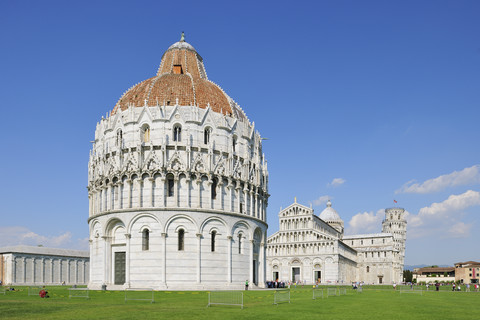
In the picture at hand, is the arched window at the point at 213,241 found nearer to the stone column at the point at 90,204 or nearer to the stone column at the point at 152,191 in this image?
the stone column at the point at 152,191

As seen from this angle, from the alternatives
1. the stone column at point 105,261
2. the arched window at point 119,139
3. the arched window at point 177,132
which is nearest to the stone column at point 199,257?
the stone column at point 105,261

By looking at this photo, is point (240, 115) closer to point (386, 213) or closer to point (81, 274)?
point (81, 274)

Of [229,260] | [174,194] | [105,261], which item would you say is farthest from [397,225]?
[105,261]

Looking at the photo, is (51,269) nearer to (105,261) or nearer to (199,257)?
(105,261)

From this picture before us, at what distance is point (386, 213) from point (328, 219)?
4173 centimetres

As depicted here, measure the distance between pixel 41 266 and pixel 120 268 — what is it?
51.3 m

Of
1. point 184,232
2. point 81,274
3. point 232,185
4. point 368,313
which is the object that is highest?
point 232,185

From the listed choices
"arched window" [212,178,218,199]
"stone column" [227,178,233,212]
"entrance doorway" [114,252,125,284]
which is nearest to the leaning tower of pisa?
"stone column" [227,178,233,212]

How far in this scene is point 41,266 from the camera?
3858 inches

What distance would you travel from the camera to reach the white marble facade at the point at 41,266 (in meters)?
92.2

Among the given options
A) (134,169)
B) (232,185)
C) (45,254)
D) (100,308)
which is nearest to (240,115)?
(232,185)

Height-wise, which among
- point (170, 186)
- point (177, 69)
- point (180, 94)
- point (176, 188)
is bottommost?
point (176, 188)

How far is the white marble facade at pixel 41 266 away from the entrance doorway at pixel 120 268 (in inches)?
1729

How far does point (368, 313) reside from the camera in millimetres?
28672
